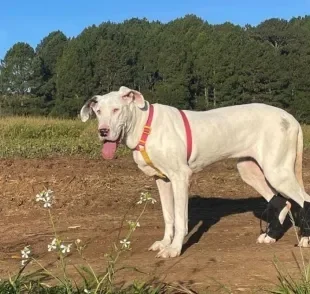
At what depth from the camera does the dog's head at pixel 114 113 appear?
637cm

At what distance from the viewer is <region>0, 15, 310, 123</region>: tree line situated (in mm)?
54406

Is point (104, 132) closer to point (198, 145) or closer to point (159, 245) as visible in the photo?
point (198, 145)

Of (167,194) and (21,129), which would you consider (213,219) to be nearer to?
(167,194)

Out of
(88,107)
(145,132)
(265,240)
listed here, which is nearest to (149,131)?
(145,132)

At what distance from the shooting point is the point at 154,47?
69312 millimetres

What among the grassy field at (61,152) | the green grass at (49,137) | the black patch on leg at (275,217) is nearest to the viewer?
the grassy field at (61,152)

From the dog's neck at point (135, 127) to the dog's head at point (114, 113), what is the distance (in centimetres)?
5

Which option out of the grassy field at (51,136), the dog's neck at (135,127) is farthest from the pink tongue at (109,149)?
the grassy field at (51,136)

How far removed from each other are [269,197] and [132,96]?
→ 213cm

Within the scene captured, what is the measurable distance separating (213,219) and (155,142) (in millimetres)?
2496

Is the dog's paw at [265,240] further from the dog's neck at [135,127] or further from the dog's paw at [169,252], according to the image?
the dog's neck at [135,127]

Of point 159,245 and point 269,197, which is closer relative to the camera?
point 159,245

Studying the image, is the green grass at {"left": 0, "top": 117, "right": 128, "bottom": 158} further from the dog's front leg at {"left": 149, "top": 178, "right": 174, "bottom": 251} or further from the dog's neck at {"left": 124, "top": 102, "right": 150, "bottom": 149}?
the dog's neck at {"left": 124, "top": 102, "right": 150, "bottom": 149}

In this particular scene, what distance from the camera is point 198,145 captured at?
6918 mm
